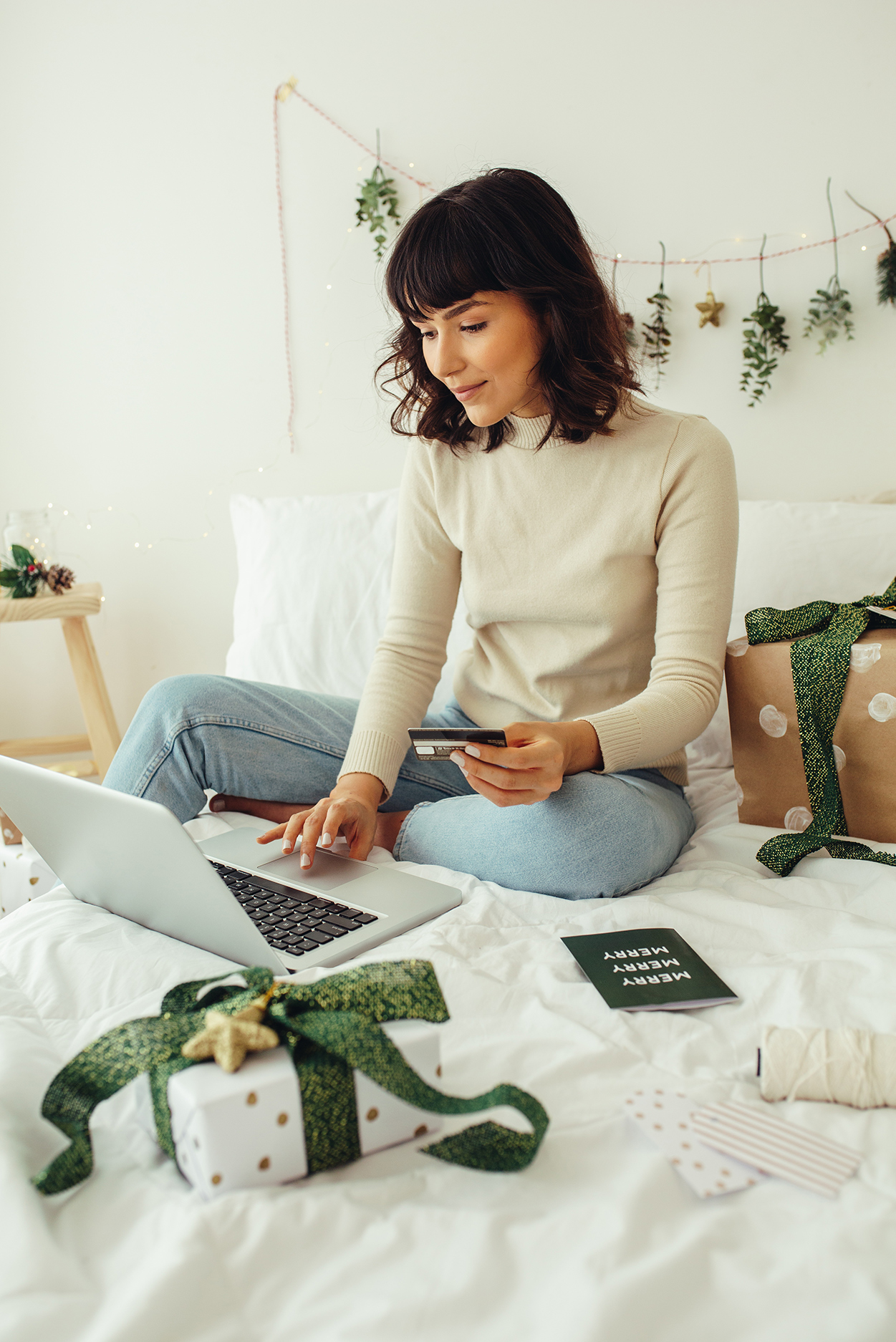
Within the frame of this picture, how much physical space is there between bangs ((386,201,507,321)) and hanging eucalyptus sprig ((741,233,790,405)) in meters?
0.77

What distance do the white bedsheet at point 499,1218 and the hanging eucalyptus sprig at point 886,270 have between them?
1.26 metres

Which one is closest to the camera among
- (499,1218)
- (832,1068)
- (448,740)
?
(499,1218)

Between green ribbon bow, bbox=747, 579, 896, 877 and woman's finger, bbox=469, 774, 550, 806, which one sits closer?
woman's finger, bbox=469, 774, 550, 806

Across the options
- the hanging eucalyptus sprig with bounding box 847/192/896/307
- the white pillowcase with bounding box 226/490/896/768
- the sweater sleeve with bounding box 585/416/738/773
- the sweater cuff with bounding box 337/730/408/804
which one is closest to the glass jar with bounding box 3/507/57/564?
the white pillowcase with bounding box 226/490/896/768

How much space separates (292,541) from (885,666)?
1070 millimetres

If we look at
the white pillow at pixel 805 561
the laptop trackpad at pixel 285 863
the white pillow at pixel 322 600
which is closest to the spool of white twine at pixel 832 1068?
the laptop trackpad at pixel 285 863

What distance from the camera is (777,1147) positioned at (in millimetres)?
509

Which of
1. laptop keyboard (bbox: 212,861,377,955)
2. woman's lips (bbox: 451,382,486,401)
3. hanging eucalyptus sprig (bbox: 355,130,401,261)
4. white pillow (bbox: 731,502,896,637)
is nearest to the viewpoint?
laptop keyboard (bbox: 212,861,377,955)

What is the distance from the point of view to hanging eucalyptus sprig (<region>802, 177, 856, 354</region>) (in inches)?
62.6

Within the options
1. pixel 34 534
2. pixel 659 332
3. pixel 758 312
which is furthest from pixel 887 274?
pixel 34 534

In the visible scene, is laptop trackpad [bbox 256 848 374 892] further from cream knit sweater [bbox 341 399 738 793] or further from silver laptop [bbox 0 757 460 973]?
cream knit sweater [bbox 341 399 738 793]

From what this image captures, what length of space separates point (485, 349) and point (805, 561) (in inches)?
24.0

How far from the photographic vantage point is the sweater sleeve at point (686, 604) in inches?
39.6

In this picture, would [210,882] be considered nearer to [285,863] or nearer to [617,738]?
[285,863]
